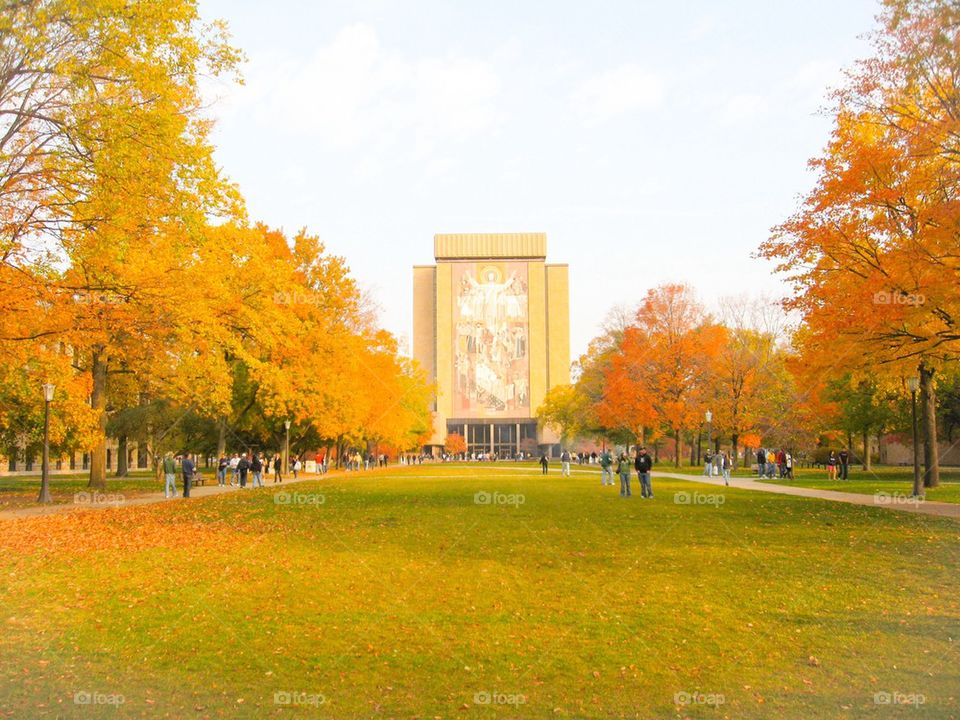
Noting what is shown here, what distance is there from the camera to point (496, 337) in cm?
13375

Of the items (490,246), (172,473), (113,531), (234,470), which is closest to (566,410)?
(234,470)

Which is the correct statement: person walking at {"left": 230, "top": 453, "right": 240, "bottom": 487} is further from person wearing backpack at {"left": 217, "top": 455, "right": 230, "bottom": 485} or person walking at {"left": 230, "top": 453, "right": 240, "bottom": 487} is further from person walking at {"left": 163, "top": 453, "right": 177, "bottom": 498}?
person walking at {"left": 163, "top": 453, "right": 177, "bottom": 498}

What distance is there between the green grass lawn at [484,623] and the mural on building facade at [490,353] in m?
117

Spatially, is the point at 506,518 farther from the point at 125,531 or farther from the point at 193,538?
the point at 125,531

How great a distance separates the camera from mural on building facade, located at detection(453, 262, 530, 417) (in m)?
134

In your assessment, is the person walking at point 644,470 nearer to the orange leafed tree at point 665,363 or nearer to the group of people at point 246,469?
the group of people at point 246,469

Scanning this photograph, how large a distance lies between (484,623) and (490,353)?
411 feet

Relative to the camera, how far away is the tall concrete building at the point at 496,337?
13375cm

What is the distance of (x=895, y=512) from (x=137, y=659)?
60.3 feet

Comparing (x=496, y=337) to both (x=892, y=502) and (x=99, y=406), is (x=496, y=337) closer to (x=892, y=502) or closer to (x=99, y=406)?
(x=99, y=406)

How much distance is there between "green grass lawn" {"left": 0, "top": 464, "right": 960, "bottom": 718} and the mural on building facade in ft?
384

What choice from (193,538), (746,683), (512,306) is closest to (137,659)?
(746,683)

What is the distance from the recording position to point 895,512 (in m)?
20.7

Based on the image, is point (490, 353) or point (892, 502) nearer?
point (892, 502)
